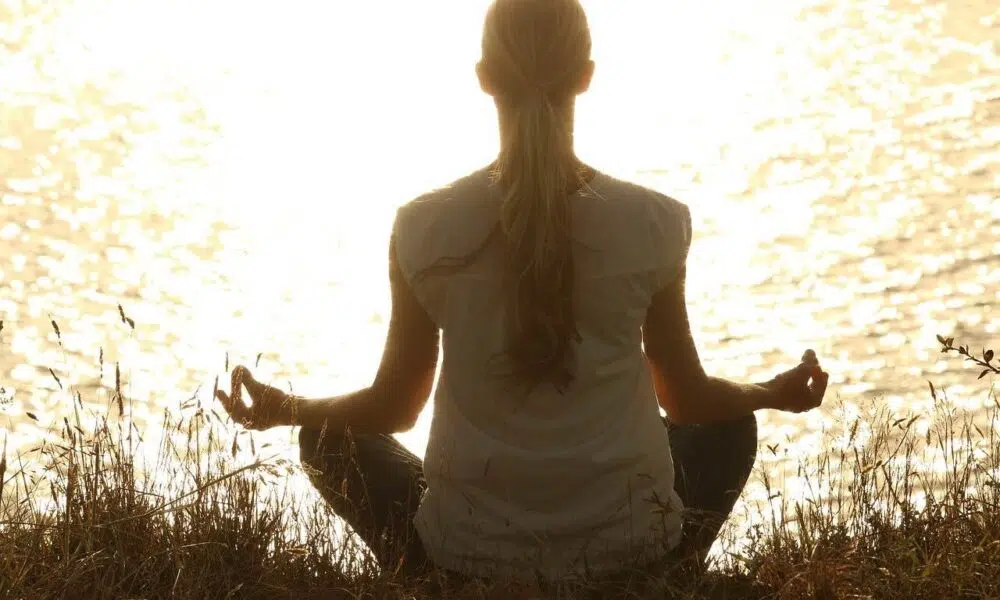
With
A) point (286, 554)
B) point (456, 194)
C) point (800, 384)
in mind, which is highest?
point (456, 194)

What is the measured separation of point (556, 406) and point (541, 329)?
178 mm

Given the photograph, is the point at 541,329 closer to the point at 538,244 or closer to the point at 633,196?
the point at 538,244

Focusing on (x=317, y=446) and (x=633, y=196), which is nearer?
(x=633, y=196)

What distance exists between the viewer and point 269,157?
18922 mm

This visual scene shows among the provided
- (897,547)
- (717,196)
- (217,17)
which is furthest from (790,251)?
(217,17)

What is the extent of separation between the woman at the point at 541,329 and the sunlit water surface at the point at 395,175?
42.6 inches

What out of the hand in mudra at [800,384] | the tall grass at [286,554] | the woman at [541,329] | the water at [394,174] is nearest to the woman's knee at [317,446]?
the tall grass at [286,554]

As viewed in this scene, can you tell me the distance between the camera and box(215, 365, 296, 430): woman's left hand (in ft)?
11.6

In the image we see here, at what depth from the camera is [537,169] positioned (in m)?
3.03

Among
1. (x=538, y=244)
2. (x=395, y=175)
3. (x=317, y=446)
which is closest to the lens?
(x=538, y=244)

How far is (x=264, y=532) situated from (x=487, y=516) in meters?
0.64

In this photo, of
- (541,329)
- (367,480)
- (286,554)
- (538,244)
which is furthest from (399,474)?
(538,244)

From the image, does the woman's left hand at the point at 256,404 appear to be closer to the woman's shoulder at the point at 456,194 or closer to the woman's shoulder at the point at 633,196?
the woman's shoulder at the point at 456,194

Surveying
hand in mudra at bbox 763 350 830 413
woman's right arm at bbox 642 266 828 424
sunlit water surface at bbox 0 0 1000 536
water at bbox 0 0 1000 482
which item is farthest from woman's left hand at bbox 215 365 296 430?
water at bbox 0 0 1000 482
